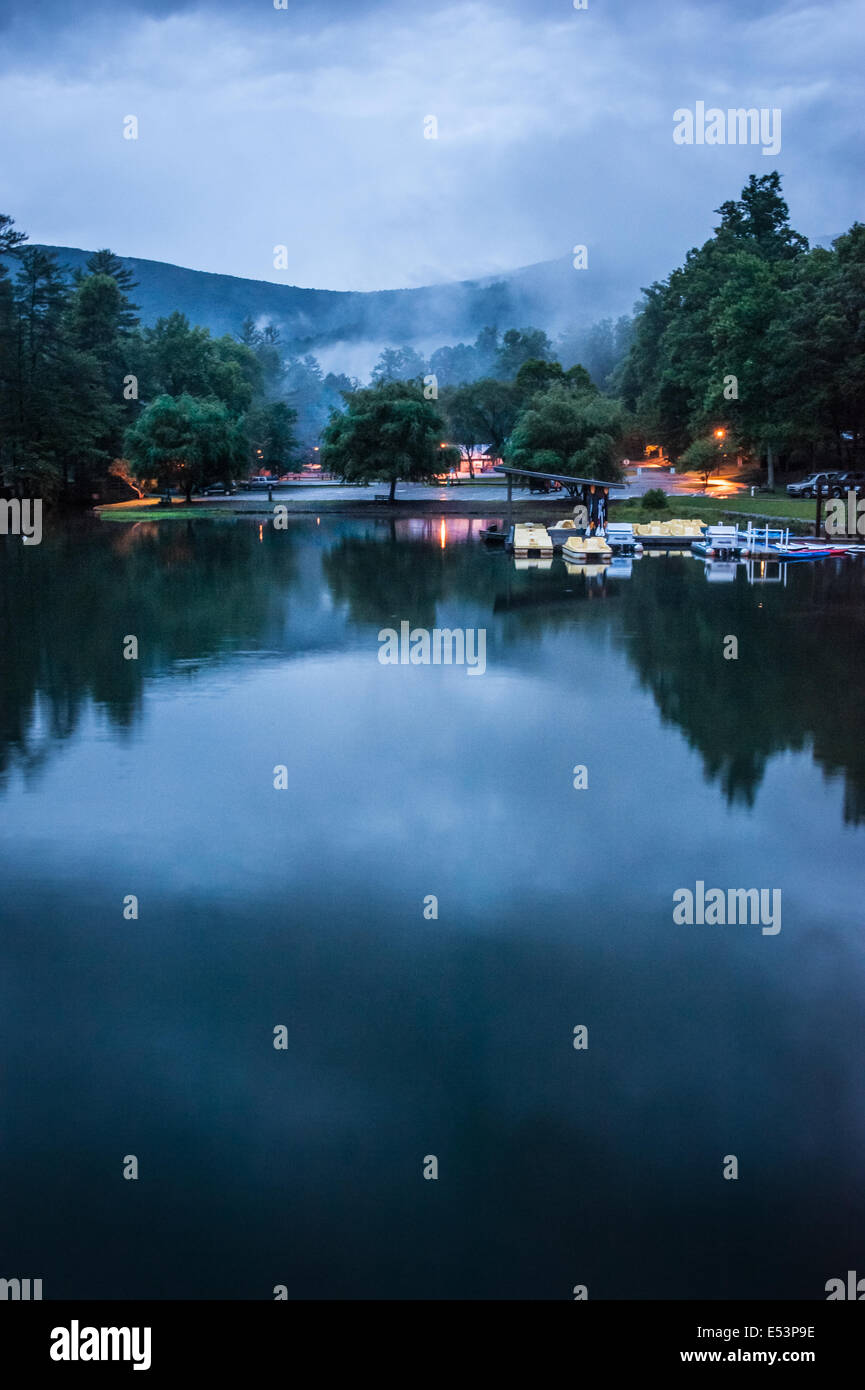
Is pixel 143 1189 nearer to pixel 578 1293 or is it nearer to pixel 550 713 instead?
pixel 578 1293

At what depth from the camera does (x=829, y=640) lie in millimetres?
27656

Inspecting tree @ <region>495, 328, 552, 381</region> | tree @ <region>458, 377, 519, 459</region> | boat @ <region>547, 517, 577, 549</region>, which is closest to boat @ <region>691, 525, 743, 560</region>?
boat @ <region>547, 517, 577, 549</region>

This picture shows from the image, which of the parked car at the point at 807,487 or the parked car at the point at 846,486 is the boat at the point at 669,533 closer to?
the parked car at the point at 846,486

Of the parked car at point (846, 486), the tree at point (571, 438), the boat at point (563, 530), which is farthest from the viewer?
the tree at point (571, 438)

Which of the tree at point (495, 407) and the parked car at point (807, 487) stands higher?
the tree at point (495, 407)

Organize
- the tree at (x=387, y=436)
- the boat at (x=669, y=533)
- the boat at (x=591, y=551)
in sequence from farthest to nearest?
the tree at (x=387, y=436) < the boat at (x=669, y=533) < the boat at (x=591, y=551)

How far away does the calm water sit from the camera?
7719 millimetres

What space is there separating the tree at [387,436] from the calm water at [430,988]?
A: 59.4 metres

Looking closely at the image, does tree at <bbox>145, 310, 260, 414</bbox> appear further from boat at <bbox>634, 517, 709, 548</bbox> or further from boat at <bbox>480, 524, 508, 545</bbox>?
boat at <bbox>634, 517, 709, 548</bbox>

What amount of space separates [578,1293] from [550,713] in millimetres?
14159

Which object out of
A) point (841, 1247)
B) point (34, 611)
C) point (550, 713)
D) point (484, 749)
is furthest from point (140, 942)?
point (34, 611)

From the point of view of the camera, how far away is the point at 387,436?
8125 centimetres

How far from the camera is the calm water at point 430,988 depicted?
7719mm

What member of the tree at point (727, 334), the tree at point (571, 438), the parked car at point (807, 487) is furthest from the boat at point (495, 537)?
the parked car at point (807, 487)
